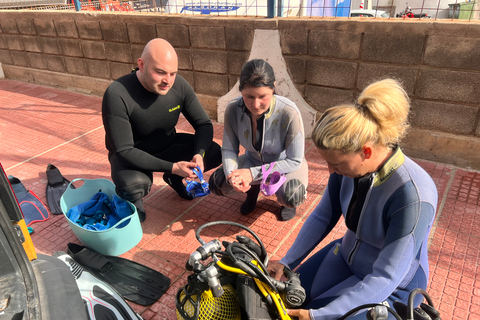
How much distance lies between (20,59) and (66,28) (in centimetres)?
210

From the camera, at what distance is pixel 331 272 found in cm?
198

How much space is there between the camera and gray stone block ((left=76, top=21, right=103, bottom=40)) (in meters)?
6.02

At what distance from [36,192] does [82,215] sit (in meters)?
1.20

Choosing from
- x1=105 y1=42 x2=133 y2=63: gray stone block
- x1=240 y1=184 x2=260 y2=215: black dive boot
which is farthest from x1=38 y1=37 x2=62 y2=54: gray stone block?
x1=240 y1=184 x2=260 y2=215: black dive boot

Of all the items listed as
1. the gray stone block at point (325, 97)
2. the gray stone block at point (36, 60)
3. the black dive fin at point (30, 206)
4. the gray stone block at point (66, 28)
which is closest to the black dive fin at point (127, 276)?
the black dive fin at point (30, 206)

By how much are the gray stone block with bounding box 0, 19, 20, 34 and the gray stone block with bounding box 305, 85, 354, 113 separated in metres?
6.71

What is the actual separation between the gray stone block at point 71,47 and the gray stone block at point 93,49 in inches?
5.4

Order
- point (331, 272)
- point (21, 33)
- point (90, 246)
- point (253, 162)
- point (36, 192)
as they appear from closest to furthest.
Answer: point (331, 272), point (90, 246), point (253, 162), point (36, 192), point (21, 33)

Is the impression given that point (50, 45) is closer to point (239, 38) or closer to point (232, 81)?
point (232, 81)

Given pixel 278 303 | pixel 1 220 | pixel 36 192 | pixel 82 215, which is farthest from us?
pixel 36 192

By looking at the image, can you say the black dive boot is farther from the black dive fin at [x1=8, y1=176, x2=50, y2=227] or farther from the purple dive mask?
the black dive fin at [x1=8, y1=176, x2=50, y2=227]

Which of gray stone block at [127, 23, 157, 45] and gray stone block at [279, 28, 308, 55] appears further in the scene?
gray stone block at [127, 23, 157, 45]

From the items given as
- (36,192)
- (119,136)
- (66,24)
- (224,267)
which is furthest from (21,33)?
(224,267)

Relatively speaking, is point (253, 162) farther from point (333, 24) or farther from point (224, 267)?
point (333, 24)
